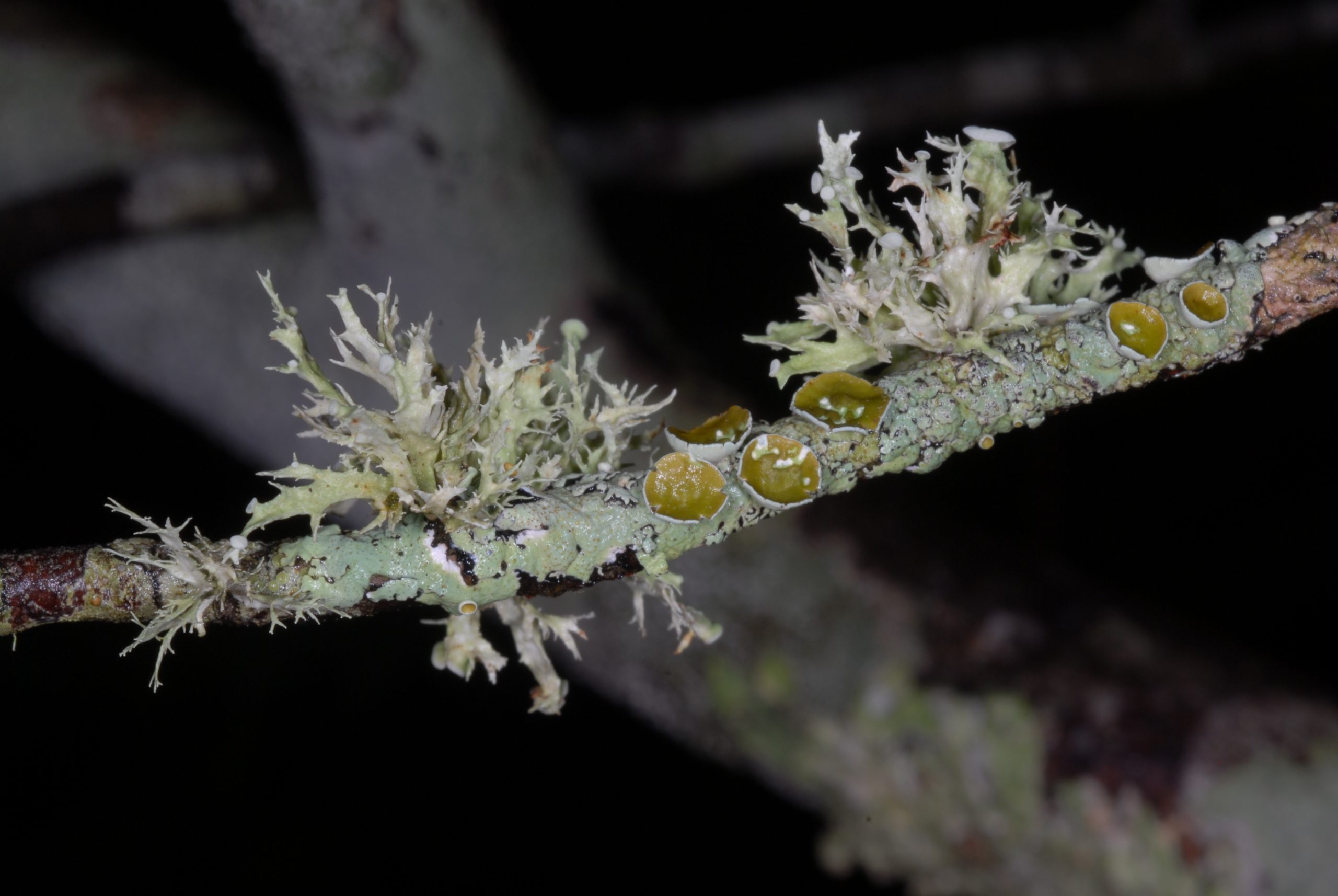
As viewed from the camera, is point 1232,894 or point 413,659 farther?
point 413,659

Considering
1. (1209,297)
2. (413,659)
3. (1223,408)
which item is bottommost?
(413,659)

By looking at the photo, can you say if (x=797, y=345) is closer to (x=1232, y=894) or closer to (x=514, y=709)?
(x=1232, y=894)

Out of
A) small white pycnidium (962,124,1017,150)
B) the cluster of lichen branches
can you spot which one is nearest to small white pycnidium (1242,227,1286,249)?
the cluster of lichen branches

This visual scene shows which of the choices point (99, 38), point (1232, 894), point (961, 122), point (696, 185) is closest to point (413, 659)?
point (696, 185)

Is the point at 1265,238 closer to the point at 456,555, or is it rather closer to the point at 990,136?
the point at 990,136

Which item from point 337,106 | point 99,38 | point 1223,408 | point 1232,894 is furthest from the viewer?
point 1223,408

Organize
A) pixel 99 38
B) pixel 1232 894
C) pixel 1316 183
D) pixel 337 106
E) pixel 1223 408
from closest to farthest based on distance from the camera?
1. pixel 1232 894
2. pixel 337 106
3. pixel 99 38
4. pixel 1223 408
5. pixel 1316 183
